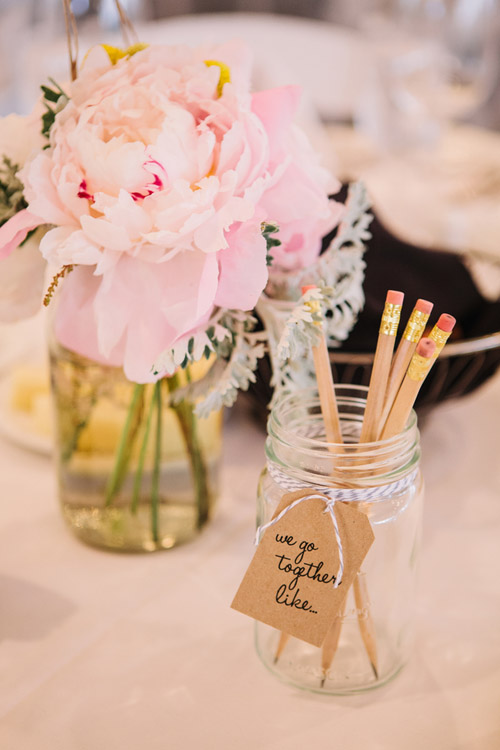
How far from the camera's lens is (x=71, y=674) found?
1.42ft

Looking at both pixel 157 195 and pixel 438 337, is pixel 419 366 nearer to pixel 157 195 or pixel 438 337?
pixel 438 337

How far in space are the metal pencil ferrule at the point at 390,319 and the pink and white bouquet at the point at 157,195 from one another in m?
0.06

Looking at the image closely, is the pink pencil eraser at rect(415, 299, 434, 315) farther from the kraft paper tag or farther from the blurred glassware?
the blurred glassware

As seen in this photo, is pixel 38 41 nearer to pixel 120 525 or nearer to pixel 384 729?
pixel 120 525

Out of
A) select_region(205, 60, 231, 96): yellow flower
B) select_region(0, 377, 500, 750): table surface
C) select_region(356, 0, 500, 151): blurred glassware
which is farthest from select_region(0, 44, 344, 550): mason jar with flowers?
select_region(356, 0, 500, 151): blurred glassware

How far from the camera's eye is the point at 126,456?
0.51 meters

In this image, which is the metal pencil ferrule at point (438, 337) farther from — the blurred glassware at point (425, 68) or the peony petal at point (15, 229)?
the blurred glassware at point (425, 68)

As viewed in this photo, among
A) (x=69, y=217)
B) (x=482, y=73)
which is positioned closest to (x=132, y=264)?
(x=69, y=217)

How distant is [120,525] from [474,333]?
34 centimetres

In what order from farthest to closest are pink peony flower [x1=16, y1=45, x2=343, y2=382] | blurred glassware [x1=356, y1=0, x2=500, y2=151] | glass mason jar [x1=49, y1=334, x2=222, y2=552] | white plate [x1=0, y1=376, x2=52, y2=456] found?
blurred glassware [x1=356, y1=0, x2=500, y2=151] → white plate [x1=0, y1=376, x2=52, y2=456] → glass mason jar [x1=49, y1=334, x2=222, y2=552] → pink peony flower [x1=16, y1=45, x2=343, y2=382]

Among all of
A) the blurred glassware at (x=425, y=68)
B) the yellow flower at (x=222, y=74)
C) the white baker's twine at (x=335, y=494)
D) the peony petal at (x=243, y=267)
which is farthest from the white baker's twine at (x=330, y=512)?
the blurred glassware at (x=425, y=68)

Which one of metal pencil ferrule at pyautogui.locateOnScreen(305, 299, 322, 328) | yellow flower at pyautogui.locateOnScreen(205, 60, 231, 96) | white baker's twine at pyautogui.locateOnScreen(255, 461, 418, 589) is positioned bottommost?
white baker's twine at pyautogui.locateOnScreen(255, 461, 418, 589)

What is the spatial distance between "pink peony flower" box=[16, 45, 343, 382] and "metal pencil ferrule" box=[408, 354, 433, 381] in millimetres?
85

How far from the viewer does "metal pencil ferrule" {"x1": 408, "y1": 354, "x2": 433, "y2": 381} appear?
0.37 m
